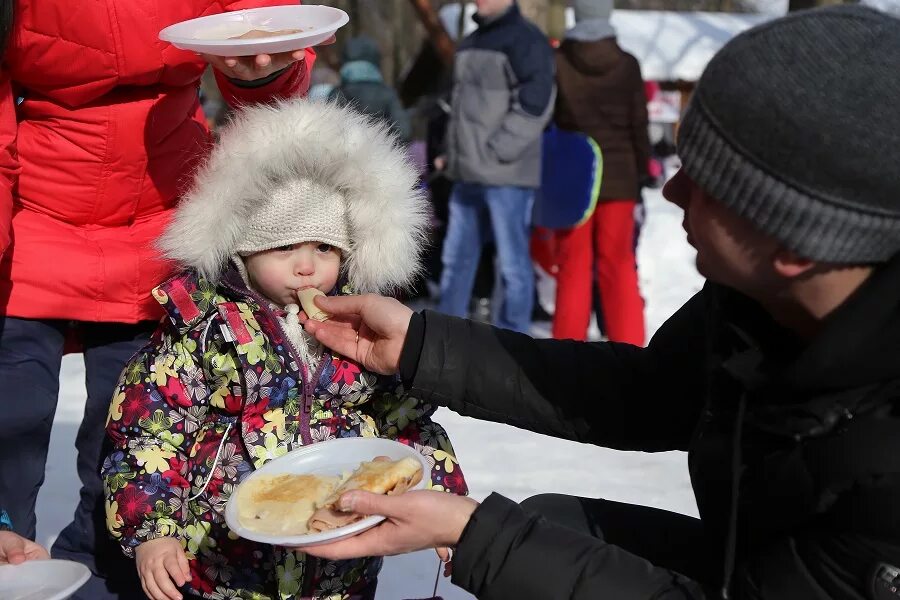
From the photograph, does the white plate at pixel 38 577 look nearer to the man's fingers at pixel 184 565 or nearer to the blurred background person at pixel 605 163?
the man's fingers at pixel 184 565

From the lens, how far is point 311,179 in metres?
2.26

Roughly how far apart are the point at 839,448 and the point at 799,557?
0.62 feet

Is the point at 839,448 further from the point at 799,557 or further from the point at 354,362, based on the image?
the point at 354,362

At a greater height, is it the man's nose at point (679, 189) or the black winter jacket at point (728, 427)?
the man's nose at point (679, 189)

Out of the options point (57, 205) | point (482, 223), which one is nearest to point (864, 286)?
point (57, 205)

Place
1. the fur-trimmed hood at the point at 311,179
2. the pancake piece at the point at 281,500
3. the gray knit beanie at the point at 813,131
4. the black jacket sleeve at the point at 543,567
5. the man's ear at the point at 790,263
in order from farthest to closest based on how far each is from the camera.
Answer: the fur-trimmed hood at the point at 311,179 → the pancake piece at the point at 281,500 → the black jacket sleeve at the point at 543,567 → the man's ear at the point at 790,263 → the gray knit beanie at the point at 813,131

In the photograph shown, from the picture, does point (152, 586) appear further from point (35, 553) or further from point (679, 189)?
point (679, 189)

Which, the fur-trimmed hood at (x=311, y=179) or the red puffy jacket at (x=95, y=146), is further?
the fur-trimmed hood at (x=311, y=179)

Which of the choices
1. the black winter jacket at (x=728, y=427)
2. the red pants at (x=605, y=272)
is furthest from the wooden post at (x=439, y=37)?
the black winter jacket at (x=728, y=427)

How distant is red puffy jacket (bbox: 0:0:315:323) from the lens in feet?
6.77

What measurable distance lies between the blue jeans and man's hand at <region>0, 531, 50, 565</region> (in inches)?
156

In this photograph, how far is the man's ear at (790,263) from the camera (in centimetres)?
157

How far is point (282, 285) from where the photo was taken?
2.25m

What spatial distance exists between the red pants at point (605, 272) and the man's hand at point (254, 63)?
3552 millimetres
